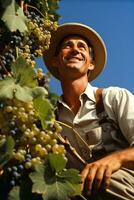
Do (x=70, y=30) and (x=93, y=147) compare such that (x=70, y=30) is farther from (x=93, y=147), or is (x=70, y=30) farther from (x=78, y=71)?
(x=93, y=147)

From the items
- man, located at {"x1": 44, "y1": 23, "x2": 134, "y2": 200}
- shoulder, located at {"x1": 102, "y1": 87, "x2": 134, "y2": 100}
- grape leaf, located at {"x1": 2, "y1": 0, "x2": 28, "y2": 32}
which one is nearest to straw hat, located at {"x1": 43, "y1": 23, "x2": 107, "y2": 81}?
man, located at {"x1": 44, "y1": 23, "x2": 134, "y2": 200}

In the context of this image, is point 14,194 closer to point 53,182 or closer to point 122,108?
point 53,182

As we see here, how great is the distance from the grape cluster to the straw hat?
1.61m

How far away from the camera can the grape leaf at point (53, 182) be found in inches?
86.2

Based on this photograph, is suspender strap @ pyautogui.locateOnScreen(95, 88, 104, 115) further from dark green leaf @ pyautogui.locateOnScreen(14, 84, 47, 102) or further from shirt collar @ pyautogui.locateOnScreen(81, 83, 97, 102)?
dark green leaf @ pyautogui.locateOnScreen(14, 84, 47, 102)

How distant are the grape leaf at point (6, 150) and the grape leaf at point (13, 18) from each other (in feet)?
2.12

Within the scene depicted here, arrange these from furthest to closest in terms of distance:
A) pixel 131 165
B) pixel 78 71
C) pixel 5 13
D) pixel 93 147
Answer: pixel 78 71
pixel 93 147
pixel 131 165
pixel 5 13

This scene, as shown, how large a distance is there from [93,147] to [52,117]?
0.69 metres

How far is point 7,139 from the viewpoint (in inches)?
84.3

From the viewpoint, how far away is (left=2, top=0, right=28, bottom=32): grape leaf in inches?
98.3

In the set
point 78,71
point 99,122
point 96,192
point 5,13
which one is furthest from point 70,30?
point 96,192

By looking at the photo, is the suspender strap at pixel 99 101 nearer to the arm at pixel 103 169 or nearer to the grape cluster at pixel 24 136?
the arm at pixel 103 169

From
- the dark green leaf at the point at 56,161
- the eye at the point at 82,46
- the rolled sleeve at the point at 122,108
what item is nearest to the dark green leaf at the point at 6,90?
the dark green leaf at the point at 56,161

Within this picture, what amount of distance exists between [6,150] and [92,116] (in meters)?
1.11
